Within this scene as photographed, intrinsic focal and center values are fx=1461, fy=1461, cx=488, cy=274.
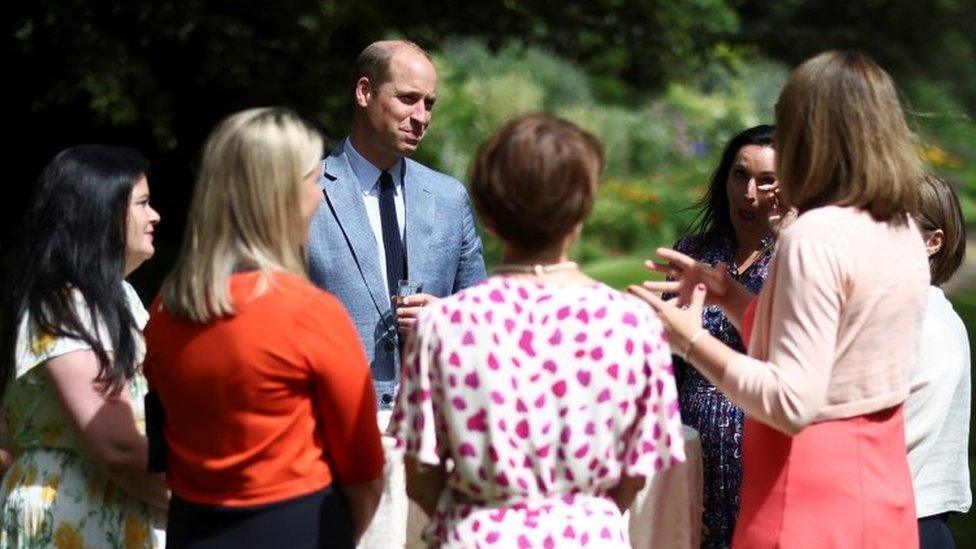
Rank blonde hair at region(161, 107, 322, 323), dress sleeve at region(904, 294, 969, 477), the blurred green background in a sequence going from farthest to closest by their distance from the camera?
the blurred green background < dress sleeve at region(904, 294, 969, 477) < blonde hair at region(161, 107, 322, 323)

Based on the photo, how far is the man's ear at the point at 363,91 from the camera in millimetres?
4617

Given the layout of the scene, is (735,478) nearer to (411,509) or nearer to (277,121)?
(411,509)

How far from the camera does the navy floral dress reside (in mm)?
4215

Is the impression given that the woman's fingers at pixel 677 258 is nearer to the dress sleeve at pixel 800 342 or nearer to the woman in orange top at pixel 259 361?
the dress sleeve at pixel 800 342

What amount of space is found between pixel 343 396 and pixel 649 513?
1159mm

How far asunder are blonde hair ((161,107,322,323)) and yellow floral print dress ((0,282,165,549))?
0.61 metres

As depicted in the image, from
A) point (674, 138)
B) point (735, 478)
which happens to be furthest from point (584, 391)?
point (674, 138)

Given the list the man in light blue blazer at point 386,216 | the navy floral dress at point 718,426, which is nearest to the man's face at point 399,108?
the man in light blue blazer at point 386,216

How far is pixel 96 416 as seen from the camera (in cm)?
329

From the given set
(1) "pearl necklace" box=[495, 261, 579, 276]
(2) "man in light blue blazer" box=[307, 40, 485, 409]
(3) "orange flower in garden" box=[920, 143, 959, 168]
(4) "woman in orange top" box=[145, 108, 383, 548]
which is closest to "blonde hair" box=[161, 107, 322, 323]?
(4) "woman in orange top" box=[145, 108, 383, 548]

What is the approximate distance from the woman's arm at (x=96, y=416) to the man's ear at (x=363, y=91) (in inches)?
61.8

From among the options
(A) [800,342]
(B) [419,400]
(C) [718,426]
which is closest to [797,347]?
(A) [800,342]

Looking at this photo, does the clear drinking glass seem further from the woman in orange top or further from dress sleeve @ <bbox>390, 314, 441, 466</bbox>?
dress sleeve @ <bbox>390, 314, 441, 466</bbox>

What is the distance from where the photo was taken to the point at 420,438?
2.81m
